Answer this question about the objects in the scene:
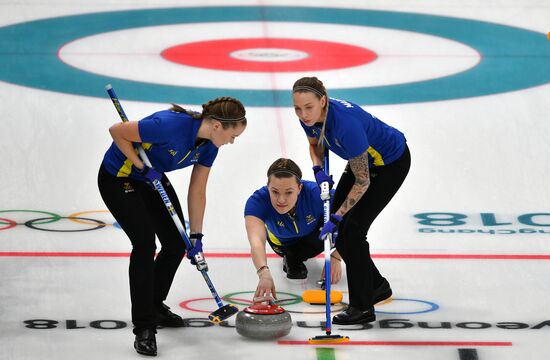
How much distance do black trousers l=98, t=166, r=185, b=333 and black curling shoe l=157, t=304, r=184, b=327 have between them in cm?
5

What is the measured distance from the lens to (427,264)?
261 inches

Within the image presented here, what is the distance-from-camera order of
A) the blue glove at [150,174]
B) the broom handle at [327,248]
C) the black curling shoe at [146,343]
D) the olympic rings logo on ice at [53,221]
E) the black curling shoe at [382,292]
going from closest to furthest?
the black curling shoe at [146,343] → the blue glove at [150,174] → the broom handle at [327,248] → the black curling shoe at [382,292] → the olympic rings logo on ice at [53,221]

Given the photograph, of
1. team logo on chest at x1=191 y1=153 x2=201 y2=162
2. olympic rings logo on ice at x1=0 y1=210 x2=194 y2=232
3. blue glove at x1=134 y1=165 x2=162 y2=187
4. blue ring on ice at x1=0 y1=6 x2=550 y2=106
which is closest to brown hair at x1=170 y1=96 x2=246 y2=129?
team logo on chest at x1=191 y1=153 x2=201 y2=162

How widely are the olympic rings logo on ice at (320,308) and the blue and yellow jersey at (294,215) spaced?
383 mm

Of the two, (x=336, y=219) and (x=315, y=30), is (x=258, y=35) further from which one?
(x=336, y=219)

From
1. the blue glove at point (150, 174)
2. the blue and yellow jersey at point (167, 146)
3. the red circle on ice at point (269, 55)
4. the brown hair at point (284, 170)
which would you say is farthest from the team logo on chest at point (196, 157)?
the red circle on ice at point (269, 55)

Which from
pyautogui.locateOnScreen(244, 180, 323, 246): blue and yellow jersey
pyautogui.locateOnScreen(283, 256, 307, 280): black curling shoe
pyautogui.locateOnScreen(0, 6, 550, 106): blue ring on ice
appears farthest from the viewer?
pyautogui.locateOnScreen(0, 6, 550, 106): blue ring on ice

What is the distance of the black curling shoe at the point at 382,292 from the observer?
5.93m

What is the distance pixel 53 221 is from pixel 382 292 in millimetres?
2540

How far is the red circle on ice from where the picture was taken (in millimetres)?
11711

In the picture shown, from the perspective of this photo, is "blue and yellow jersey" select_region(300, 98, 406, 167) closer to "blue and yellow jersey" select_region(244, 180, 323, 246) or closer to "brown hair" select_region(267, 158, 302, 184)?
"brown hair" select_region(267, 158, 302, 184)

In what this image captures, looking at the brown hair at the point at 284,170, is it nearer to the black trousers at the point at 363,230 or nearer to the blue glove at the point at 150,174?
the black trousers at the point at 363,230

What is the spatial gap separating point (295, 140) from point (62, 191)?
7.37ft

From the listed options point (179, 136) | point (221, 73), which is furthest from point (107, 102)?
point (179, 136)
